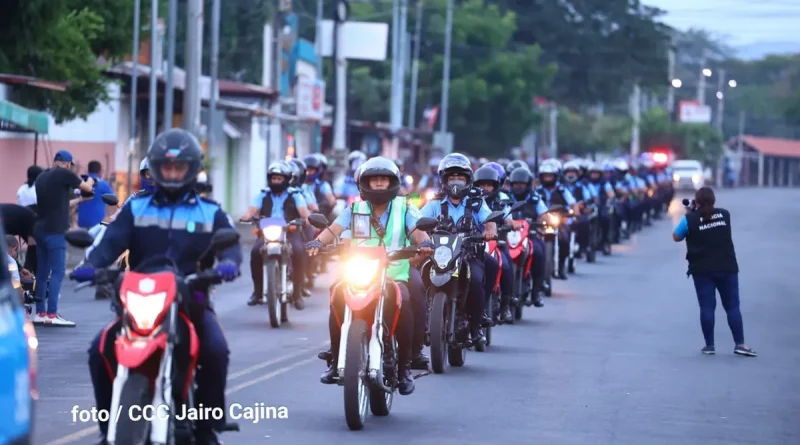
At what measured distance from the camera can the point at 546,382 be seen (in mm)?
14164

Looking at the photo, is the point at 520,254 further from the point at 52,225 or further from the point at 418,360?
the point at 418,360

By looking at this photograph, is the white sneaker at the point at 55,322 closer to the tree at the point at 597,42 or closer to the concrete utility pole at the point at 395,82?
the concrete utility pole at the point at 395,82

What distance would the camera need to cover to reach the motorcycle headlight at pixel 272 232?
19125 mm

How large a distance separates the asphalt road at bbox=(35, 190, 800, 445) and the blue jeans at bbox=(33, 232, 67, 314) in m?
0.47

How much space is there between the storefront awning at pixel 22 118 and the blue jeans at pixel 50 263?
5.29 m

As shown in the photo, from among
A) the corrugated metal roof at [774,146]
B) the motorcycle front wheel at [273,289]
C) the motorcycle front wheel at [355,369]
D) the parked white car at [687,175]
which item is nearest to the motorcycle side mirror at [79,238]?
the motorcycle front wheel at [355,369]

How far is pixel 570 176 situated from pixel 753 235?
66.6 feet

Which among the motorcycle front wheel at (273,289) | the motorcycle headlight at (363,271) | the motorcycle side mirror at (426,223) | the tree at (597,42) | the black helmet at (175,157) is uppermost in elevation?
the tree at (597,42)

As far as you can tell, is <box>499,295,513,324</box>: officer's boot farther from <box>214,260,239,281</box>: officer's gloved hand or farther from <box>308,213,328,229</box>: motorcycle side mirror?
<box>214,260,239,281</box>: officer's gloved hand

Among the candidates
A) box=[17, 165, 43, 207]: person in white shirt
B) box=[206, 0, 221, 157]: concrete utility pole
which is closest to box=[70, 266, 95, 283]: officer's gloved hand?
box=[17, 165, 43, 207]: person in white shirt

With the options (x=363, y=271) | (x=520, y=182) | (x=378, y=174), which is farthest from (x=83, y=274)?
(x=520, y=182)

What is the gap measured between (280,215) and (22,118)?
560cm

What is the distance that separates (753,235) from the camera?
47156 mm

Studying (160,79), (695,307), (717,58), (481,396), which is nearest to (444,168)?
(481,396)
